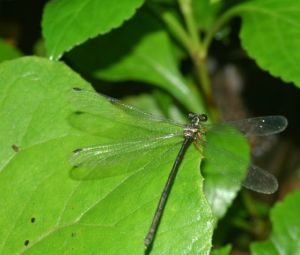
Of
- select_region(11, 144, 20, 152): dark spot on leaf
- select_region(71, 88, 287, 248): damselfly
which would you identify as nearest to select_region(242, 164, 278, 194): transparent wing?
select_region(71, 88, 287, 248): damselfly

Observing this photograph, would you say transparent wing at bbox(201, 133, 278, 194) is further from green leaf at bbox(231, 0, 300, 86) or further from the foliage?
green leaf at bbox(231, 0, 300, 86)

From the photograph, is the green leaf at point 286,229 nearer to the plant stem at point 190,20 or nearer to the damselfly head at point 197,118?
the damselfly head at point 197,118

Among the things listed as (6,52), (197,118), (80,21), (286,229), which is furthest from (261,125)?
(6,52)

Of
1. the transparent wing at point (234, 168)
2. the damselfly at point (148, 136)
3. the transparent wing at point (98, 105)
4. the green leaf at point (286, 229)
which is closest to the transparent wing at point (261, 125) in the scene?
the damselfly at point (148, 136)

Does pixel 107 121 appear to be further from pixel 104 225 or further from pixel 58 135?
pixel 104 225

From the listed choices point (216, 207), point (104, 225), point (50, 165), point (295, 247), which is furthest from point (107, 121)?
point (295, 247)
